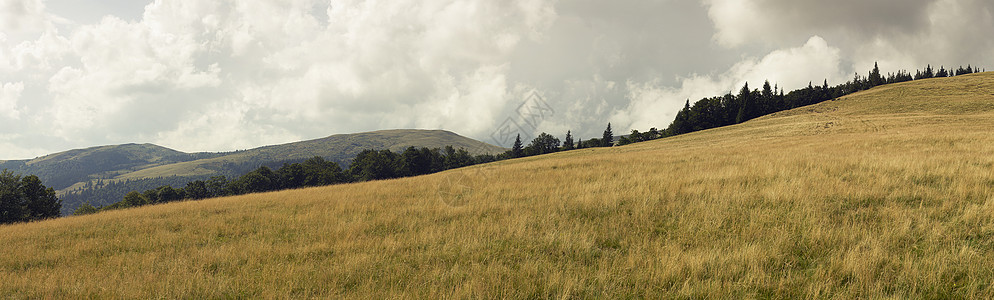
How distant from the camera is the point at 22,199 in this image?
127 ft

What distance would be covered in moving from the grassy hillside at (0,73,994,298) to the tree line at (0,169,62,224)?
4697 centimetres

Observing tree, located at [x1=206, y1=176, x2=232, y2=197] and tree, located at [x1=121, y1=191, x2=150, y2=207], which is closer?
tree, located at [x1=121, y1=191, x2=150, y2=207]

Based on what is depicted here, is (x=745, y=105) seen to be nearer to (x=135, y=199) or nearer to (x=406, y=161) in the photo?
(x=406, y=161)

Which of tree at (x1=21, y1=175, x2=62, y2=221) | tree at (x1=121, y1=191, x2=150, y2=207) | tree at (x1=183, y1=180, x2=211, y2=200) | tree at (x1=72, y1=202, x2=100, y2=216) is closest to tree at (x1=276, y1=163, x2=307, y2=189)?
tree at (x1=183, y1=180, x2=211, y2=200)

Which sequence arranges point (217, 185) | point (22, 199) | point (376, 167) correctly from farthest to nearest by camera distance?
point (217, 185) < point (376, 167) < point (22, 199)

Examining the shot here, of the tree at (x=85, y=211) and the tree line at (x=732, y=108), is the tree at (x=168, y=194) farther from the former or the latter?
the tree line at (x=732, y=108)

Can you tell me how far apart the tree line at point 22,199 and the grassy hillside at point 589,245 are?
46966mm

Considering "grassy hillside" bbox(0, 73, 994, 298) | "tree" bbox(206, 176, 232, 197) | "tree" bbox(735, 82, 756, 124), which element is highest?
"tree" bbox(735, 82, 756, 124)

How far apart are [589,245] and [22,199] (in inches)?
2486

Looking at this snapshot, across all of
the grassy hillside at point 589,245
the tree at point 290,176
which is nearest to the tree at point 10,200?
the tree at point 290,176

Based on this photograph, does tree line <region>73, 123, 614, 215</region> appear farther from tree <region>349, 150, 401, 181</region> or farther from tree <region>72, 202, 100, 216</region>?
tree <region>72, 202, 100, 216</region>

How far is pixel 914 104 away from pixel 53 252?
81690mm

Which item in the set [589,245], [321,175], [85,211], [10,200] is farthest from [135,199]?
[589,245]

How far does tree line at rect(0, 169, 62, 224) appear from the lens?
35844mm
